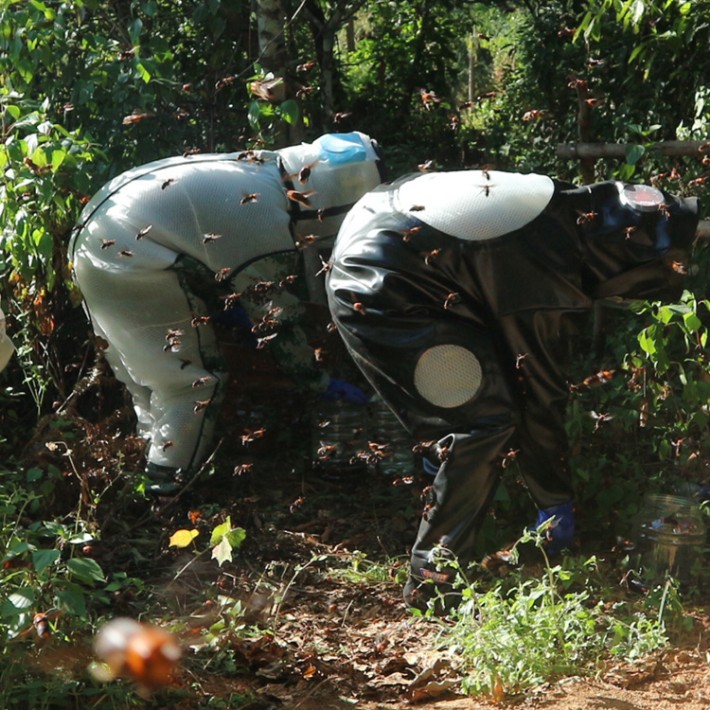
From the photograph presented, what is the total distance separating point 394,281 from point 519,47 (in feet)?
19.4

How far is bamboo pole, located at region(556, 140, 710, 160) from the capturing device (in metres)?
4.79

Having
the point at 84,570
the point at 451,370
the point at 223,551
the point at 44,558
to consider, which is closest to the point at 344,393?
the point at 451,370

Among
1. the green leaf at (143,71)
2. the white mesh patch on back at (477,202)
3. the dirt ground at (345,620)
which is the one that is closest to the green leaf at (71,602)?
the dirt ground at (345,620)

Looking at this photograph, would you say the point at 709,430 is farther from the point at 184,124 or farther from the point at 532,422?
the point at 184,124

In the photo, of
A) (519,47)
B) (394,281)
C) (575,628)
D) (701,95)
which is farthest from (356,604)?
(519,47)

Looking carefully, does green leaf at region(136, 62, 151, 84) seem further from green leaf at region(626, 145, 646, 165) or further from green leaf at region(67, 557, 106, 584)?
green leaf at region(67, 557, 106, 584)

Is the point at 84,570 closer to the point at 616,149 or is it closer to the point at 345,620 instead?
the point at 345,620

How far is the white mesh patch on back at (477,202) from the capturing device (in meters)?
3.60

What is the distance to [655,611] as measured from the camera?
3.81 metres

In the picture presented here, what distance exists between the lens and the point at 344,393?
5398mm

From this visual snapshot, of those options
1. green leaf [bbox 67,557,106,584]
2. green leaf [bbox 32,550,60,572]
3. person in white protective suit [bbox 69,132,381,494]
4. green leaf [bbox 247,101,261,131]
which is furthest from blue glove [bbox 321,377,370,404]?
green leaf [bbox 32,550,60,572]

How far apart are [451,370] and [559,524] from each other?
3.04 ft

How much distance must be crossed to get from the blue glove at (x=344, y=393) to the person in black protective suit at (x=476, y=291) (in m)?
1.58

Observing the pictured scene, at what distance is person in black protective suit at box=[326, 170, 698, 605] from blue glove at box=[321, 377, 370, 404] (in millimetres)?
1577
